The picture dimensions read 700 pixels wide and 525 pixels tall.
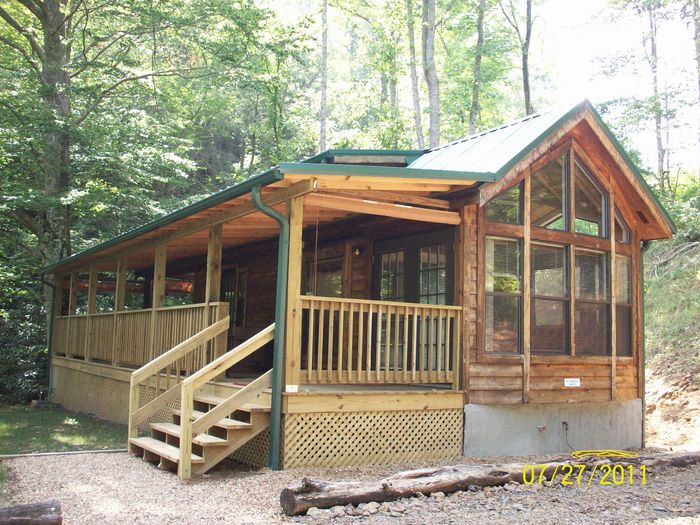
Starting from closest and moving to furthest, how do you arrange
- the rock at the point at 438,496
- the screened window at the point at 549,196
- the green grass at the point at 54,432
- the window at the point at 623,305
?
the rock at the point at 438,496 → the screened window at the point at 549,196 → the green grass at the point at 54,432 → the window at the point at 623,305

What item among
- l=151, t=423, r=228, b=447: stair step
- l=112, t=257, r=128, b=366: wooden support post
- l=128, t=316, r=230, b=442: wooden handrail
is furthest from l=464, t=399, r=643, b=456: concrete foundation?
l=112, t=257, r=128, b=366: wooden support post

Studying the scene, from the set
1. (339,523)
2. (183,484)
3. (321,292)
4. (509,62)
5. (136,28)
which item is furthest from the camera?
(509,62)

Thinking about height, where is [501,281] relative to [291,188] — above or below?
below

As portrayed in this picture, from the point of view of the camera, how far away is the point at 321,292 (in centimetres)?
1184

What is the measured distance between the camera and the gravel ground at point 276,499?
18.3 feet

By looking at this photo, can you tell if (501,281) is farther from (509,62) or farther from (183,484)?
(509,62)

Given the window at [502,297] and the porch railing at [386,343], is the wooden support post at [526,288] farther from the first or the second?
the porch railing at [386,343]

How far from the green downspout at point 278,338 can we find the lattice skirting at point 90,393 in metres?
5.62

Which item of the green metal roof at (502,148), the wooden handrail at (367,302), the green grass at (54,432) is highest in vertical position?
the green metal roof at (502,148)

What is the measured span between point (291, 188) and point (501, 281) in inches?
127

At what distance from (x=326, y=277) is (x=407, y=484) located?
19.3 feet

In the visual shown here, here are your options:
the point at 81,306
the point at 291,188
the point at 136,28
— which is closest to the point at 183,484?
the point at 291,188

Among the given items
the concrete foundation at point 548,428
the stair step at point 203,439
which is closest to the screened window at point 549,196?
the concrete foundation at point 548,428

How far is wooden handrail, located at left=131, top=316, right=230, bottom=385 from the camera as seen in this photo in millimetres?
8562
